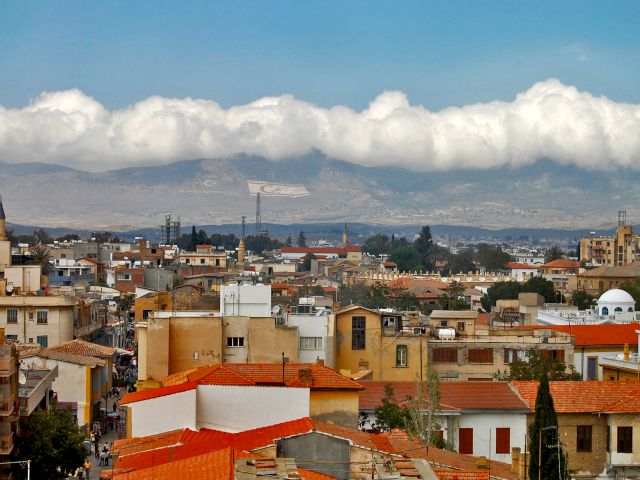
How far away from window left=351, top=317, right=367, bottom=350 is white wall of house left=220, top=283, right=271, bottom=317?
2.54 metres

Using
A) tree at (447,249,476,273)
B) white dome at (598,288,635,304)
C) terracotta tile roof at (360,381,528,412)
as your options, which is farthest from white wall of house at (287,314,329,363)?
tree at (447,249,476,273)

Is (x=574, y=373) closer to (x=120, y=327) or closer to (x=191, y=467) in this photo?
(x=191, y=467)

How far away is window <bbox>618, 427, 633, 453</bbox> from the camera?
103 ft

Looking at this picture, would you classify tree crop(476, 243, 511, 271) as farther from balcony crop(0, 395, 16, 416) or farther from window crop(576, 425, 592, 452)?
balcony crop(0, 395, 16, 416)

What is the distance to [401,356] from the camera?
4219 centimetres

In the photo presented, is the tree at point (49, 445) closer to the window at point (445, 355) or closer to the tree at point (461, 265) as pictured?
the window at point (445, 355)

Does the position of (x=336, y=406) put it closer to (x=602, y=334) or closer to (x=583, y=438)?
(x=583, y=438)

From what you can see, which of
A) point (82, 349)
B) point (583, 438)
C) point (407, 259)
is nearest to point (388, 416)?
point (583, 438)

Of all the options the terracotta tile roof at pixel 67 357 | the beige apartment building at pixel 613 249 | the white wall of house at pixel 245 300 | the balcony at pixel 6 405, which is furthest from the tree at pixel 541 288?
the balcony at pixel 6 405

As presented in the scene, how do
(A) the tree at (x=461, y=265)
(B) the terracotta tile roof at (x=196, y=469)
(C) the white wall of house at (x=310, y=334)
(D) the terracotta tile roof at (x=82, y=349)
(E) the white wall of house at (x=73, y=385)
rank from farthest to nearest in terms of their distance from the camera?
(A) the tree at (x=461, y=265)
(D) the terracotta tile roof at (x=82, y=349)
(E) the white wall of house at (x=73, y=385)
(C) the white wall of house at (x=310, y=334)
(B) the terracotta tile roof at (x=196, y=469)

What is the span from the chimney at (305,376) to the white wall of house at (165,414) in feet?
7.91

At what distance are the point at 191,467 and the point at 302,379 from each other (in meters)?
7.64

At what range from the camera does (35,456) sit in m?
28.1

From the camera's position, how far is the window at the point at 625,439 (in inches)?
1241
